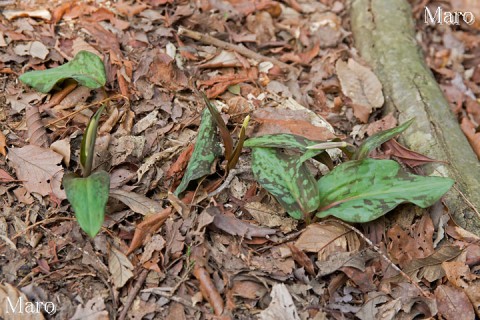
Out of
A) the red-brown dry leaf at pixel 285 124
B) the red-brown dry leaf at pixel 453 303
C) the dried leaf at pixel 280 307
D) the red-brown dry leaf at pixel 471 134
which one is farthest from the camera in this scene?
the red-brown dry leaf at pixel 471 134

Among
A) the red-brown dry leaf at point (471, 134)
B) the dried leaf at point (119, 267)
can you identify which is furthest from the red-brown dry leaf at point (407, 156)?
the dried leaf at point (119, 267)

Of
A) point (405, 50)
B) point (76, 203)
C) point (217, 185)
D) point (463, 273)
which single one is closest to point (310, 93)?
point (405, 50)

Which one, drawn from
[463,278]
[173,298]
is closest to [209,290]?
[173,298]

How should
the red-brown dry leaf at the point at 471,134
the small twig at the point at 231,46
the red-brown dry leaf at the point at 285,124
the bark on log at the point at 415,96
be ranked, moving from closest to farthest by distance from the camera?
1. the bark on log at the point at 415,96
2. the red-brown dry leaf at the point at 285,124
3. the red-brown dry leaf at the point at 471,134
4. the small twig at the point at 231,46

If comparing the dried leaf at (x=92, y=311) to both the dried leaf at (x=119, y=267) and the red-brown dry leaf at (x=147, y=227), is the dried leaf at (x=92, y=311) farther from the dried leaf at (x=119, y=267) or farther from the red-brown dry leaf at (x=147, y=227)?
the red-brown dry leaf at (x=147, y=227)

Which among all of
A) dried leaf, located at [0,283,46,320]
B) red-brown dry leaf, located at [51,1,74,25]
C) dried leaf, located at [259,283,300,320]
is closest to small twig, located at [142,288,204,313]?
dried leaf, located at [259,283,300,320]

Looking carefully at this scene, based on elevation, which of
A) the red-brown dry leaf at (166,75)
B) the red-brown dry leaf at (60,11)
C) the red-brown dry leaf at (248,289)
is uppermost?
the red-brown dry leaf at (60,11)

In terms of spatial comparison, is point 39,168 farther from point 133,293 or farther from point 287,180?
point 287,180
